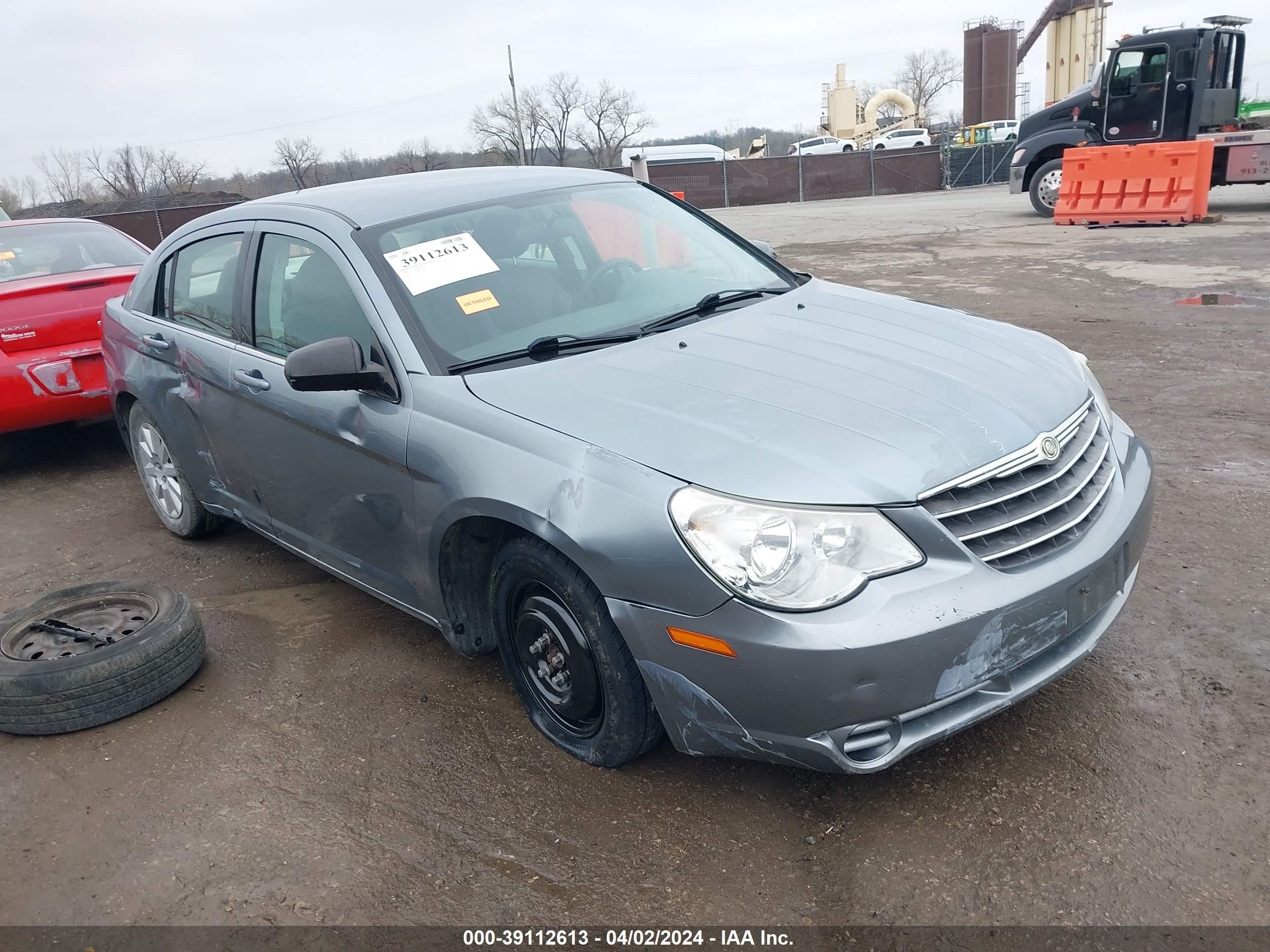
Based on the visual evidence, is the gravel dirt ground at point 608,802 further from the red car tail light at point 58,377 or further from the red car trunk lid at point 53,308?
the red car trunk lid at point 53,308

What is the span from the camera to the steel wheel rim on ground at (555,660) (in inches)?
106

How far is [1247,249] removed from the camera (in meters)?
11.8

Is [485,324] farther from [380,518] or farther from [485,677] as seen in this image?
[485,677]

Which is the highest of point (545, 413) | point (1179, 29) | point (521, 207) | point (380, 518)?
point (1179, 29)

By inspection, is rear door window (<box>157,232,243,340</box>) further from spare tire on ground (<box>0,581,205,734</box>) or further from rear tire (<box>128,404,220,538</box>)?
spare tire on ground (<box>0,581,205,734</box>)

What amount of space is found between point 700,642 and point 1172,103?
17.4m

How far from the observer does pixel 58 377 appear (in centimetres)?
580

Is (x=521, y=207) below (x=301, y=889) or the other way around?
the other way around

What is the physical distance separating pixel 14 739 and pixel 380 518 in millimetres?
1431

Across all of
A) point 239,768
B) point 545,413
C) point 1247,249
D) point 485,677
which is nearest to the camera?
point 545,413

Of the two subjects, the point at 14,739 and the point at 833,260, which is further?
the point at 833,260

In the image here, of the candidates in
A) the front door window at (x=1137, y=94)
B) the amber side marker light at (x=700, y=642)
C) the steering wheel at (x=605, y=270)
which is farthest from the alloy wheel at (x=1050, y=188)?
the amber side marker light at (x=700, y=642)

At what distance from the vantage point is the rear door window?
396cm

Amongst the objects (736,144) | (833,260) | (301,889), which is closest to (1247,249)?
(833,260)
